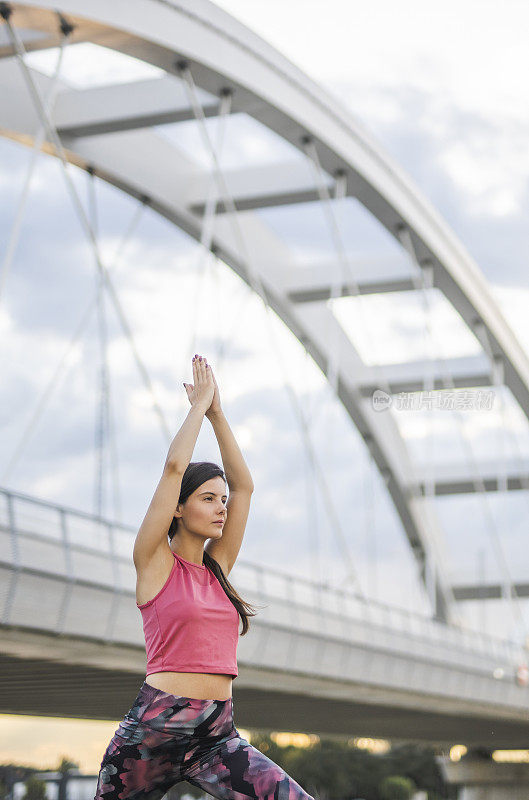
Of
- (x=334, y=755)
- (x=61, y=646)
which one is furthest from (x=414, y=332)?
(x=334, y=755)

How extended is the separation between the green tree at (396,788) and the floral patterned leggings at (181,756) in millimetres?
73296

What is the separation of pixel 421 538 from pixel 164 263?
10011 mm

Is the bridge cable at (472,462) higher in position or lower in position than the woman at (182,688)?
higher

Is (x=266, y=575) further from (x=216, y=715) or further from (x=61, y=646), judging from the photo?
(x=216, y=715)

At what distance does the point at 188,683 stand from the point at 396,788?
73.9 m

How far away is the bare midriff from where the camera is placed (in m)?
2.74

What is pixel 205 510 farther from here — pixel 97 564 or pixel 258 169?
pixel 258 169

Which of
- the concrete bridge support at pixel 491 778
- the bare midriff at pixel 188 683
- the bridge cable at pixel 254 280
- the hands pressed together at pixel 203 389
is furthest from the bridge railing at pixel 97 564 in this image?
the concrete bridge support at pixel 491 778

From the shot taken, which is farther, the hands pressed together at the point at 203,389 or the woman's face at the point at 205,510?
the hands pressed together at the point at 203,389

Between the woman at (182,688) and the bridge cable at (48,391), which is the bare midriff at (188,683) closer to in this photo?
the woman at (182,688)

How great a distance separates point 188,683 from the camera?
274 cm

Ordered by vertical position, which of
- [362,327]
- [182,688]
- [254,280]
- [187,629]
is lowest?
[182,688]

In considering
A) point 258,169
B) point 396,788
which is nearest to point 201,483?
point 258,169

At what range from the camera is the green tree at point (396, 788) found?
72.6 m
